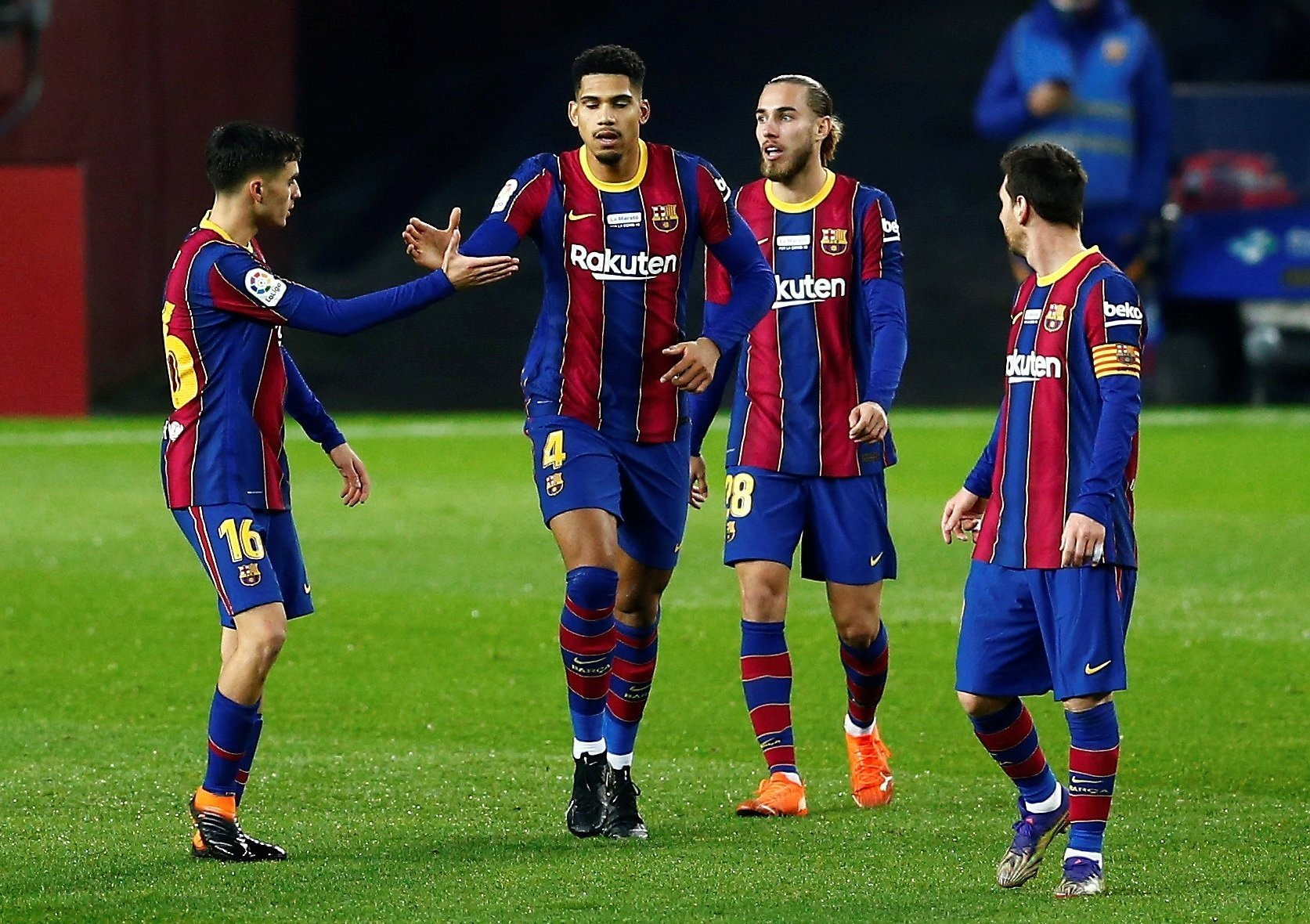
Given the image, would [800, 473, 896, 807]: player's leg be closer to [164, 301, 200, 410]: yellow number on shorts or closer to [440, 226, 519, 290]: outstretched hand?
[440, 226, 519, 290]: outstretched hand

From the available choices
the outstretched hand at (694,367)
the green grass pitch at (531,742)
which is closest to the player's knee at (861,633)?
the green grass pitch at (531,742)

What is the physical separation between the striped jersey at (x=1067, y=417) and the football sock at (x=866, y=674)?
138 centimetres

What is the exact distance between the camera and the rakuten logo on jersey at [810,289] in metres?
6.43

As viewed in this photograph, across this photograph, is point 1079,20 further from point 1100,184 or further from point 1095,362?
point 1095,362

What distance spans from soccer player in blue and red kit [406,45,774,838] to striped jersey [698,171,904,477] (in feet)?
1.39

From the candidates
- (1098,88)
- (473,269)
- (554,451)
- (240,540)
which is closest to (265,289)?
(473,269)

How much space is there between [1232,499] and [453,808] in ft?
29.7

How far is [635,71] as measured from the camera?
19.3 feet

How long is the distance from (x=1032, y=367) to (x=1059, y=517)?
0.35m

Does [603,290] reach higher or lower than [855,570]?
higher

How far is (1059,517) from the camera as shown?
16.1 feet

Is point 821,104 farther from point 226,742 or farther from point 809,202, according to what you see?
point 226,742

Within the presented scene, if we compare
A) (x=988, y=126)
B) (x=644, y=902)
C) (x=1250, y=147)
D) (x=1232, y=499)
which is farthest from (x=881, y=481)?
(x=1250, y=147)

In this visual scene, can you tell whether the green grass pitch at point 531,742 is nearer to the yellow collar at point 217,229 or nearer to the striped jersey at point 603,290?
the striped jersey at point 603,290
